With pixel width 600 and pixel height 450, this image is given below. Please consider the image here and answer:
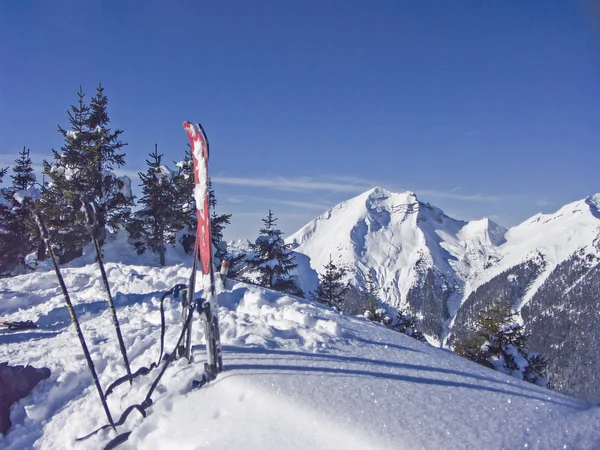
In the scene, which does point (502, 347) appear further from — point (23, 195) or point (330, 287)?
point (23, 195)

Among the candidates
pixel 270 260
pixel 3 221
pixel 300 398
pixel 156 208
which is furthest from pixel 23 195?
pixel 300 398

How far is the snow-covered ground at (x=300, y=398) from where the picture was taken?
12.7ft

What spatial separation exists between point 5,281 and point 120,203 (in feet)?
27.4

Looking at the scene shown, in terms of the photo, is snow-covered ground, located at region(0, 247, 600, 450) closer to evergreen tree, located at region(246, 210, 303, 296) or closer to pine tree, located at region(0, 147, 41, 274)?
evergreen tree, located at region(246, 210, 303, 296)

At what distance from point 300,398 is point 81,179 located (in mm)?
23565

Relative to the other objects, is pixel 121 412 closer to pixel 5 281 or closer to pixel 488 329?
pixel 5 281

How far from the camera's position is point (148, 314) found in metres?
9.28

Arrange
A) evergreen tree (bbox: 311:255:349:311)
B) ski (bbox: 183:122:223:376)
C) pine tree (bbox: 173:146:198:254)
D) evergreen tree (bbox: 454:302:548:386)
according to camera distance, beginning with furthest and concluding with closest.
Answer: evergreen tree (bbox: 311:255:349:311) < pine tree (bbox: 173:146:198:254) < evergreen tree (bbox: 454:302:548:386) < ski (bbox: 183:122:223:376)

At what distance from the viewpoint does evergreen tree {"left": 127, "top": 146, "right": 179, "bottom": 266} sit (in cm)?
2339

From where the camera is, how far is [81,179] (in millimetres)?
23078

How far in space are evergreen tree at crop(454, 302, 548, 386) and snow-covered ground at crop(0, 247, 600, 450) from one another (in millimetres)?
13977

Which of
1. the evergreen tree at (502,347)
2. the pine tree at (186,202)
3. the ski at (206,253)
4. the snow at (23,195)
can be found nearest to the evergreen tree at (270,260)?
the pine tree at (186,202)

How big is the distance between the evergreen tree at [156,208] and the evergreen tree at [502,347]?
1877 centimetres

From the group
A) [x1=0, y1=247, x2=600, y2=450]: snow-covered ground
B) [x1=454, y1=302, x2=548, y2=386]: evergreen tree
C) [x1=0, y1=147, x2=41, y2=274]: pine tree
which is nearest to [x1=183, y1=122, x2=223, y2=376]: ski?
[x1=0, y1=247, x2=600, y2=450]: snow-covered ground
